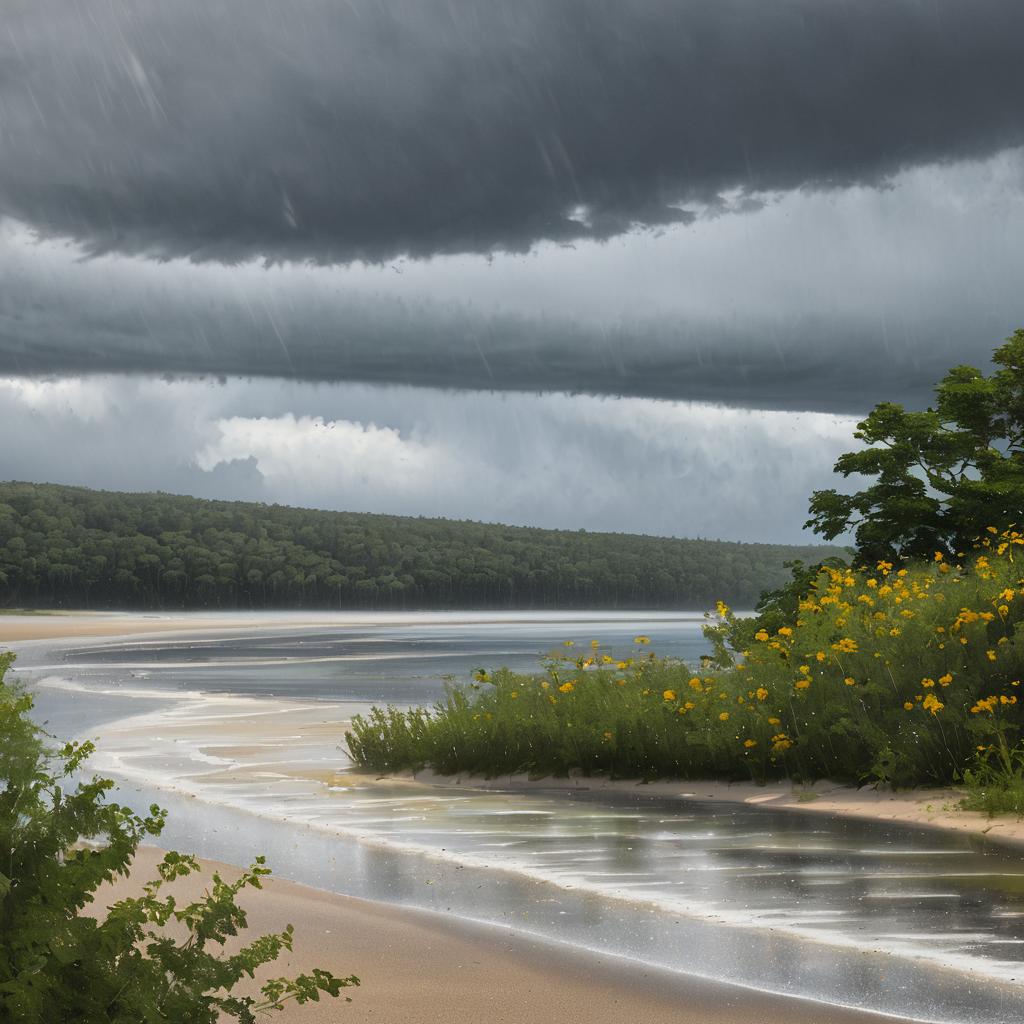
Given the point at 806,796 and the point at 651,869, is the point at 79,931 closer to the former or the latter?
the point at 651,869

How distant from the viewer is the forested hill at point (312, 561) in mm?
130625

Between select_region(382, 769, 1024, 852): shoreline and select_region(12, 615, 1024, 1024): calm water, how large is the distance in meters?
0.34

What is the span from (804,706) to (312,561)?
133 metres

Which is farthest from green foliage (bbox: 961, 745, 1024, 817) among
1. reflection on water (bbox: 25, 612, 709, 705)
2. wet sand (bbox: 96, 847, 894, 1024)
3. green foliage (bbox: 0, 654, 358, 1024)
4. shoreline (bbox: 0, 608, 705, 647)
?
shoreline (bbox: 0, 608, 705, 647)

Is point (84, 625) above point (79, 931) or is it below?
below

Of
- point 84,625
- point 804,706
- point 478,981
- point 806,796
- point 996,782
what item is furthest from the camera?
point 84,625

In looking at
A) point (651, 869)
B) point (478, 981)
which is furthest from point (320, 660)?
point (478, 981)

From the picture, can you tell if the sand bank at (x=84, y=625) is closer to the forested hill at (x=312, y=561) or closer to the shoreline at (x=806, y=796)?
the forested hill at (x=312, y=561)

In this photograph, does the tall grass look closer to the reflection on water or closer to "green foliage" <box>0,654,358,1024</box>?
"green foliage" <box>0,654,358,1024</box>

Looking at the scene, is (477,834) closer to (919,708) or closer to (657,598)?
(919,708)

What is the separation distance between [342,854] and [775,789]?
4.91 m

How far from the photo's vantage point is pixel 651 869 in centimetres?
948

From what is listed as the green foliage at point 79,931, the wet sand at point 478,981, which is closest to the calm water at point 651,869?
the wet sand at point 478,981

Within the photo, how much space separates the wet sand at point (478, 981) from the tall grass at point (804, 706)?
19.4 feet
